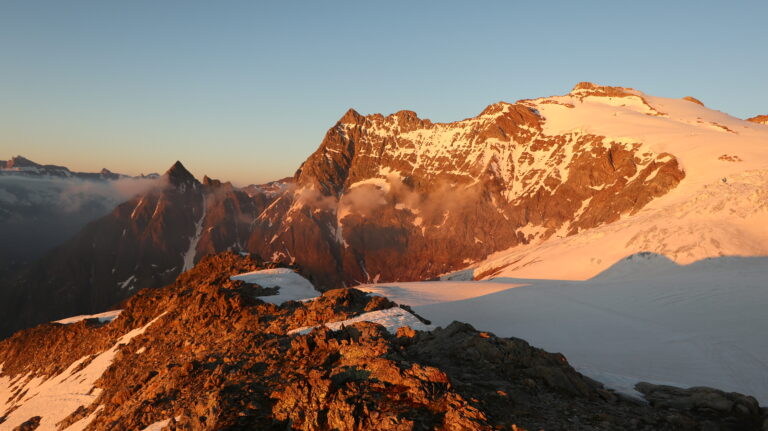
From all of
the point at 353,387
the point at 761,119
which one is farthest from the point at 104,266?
the point at 761,119

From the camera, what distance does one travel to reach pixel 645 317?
3497 centimetres

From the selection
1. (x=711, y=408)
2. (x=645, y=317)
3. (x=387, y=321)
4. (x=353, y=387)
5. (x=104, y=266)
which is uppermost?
(x=353, y=387)

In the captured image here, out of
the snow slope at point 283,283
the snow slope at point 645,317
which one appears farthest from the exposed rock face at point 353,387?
the snow slope at point 283,283

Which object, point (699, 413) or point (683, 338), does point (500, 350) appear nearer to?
point (699, 413)

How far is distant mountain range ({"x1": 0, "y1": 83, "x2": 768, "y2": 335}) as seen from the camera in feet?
420

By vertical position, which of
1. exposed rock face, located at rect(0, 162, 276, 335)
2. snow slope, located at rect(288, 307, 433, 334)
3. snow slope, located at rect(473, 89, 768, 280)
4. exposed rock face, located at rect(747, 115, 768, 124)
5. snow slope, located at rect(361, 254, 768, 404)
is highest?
exposed rock face, located at rect(747, 115, 768, 124)

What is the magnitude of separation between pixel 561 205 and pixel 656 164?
32.6 metres

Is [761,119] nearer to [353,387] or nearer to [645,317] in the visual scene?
[645,317]

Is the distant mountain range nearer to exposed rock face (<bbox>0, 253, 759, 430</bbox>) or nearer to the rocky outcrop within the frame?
exposed rock face (<bbox>0, 253, 759, 430</bbox>)

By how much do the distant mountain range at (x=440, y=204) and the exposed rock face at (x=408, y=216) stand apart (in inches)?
20.3

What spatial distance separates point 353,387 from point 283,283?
27372mm

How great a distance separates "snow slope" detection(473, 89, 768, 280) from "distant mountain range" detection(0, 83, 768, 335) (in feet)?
4.82

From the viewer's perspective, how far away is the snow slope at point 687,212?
51.6 metres

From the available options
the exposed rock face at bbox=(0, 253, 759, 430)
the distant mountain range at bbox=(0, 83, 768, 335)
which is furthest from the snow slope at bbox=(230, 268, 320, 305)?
the distant mountain range at bbox=(0, 83, 768, 335)
